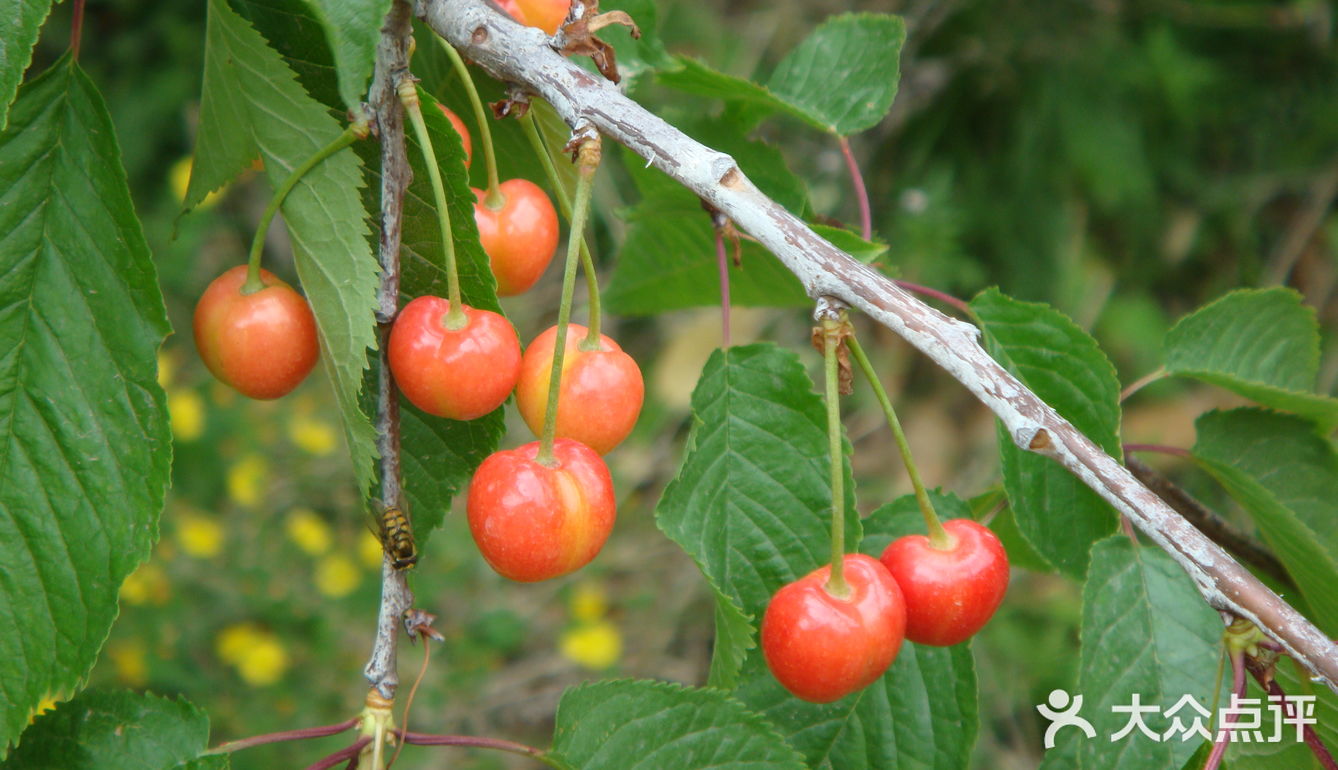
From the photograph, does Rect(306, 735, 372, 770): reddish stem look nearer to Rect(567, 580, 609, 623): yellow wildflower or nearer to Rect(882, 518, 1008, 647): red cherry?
Rect(882, 518, 1008, 647): red cherry

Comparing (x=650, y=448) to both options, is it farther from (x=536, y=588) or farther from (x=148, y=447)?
(x=148, y=447)

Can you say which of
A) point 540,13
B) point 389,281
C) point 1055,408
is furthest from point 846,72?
point 389,281

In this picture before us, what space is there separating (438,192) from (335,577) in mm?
2642

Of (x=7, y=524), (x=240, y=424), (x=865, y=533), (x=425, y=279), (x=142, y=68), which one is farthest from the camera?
(x=142, y=68)

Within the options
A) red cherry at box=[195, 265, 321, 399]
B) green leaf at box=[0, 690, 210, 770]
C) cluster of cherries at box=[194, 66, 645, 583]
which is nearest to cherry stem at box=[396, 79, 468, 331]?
cluster of cherries at box=[194, 66, 645, 583]

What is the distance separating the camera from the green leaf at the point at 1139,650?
1200 millimetres

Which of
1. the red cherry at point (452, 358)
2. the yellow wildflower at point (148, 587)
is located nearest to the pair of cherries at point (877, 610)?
the red cherry at point (452, 358)

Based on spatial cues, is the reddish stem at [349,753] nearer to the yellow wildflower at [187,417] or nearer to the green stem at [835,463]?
the green stem at [835,463]

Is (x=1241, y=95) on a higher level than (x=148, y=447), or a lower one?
higher

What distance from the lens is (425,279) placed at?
1201mm

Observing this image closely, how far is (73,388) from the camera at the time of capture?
1.09 metres

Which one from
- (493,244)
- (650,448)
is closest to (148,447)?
(493,244)

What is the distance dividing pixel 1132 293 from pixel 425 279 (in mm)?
3759

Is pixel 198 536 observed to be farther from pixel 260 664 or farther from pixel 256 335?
pixel 256 335
